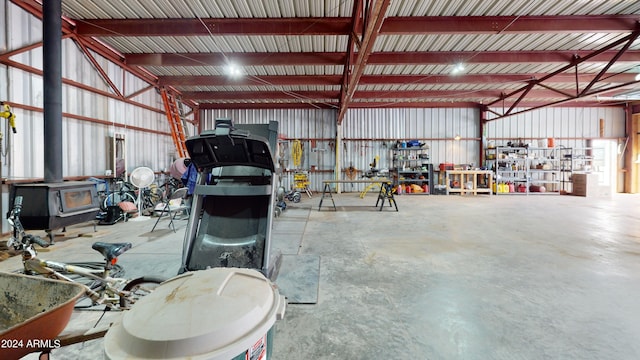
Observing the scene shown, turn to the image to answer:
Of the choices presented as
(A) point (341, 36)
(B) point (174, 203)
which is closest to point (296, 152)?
(A) point (341, 36)

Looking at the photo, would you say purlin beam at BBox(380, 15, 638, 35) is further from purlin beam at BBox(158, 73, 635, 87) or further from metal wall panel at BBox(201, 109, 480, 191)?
metal wall panel at BBox(201, 109, 480, 191)

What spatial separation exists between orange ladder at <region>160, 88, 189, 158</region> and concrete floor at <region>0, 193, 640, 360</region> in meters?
3.90

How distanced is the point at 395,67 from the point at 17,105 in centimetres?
816

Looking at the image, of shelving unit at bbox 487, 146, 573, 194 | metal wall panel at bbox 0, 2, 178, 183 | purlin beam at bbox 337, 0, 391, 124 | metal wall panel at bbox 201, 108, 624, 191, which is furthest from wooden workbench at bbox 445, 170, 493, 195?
metal wall panel at bbox 0, 2, 178, 183

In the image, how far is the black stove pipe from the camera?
3.74 m

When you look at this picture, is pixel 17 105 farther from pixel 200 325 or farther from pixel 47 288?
pixel 200 325

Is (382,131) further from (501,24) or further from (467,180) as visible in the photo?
(501,24)

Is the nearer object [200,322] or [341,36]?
[200,322]

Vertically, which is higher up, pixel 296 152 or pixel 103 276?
pixel 296 152

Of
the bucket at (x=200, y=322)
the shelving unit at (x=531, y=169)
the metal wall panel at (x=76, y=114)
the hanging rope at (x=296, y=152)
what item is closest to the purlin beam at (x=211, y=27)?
the metal wall panel at (x=76, y=114)

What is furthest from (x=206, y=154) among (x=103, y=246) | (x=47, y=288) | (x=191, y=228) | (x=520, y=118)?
(x=520, y=118)

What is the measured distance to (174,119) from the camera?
8656 mm

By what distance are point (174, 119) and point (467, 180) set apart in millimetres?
11735

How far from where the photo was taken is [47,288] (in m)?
1.22
